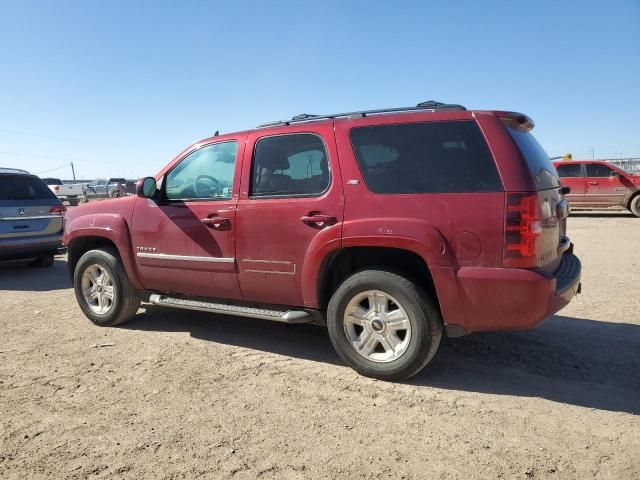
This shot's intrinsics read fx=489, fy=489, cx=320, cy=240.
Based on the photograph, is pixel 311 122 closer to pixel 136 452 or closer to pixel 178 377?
pixel 178 377

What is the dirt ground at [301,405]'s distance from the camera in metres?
2.54

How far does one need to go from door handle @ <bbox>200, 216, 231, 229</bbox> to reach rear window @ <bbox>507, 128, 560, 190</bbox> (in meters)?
2.33

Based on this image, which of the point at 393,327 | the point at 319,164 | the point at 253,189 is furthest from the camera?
the point at 253,189

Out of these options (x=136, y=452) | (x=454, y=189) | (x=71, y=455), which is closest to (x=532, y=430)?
(x=454, y=189)

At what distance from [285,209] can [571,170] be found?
1527 cm

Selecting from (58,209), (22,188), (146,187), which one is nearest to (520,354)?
(146,187)

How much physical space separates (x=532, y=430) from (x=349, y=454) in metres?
1.10

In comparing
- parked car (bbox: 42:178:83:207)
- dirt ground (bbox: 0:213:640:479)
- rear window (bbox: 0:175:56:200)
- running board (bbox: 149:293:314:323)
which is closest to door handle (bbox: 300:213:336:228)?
running board (bbox: 149:293:314:323)

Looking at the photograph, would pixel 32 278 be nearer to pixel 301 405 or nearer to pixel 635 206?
pixel 301 405

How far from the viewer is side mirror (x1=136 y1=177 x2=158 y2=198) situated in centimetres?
452

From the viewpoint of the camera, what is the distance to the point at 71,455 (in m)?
2.66

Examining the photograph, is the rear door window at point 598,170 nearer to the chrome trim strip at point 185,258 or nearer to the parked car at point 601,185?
the parked car at point 601,185

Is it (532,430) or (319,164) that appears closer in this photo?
(532,430)

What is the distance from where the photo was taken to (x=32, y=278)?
810 cm
